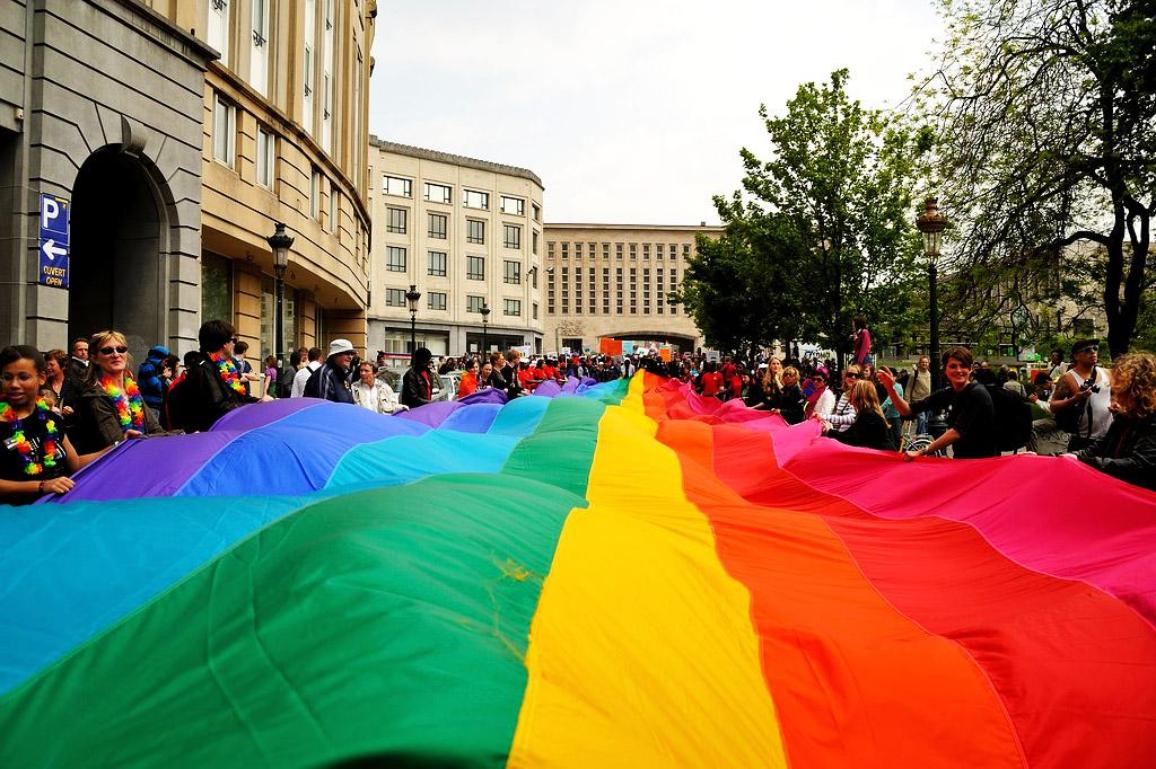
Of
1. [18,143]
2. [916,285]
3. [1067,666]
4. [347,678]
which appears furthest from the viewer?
[916,285]

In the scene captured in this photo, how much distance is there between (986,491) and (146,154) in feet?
48.2

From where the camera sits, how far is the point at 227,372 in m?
7.98

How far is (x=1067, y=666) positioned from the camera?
3.29 metres

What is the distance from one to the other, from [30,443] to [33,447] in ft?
0.11

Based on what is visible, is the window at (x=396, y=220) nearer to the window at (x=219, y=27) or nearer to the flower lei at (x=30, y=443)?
the window at (x=219, y=27)

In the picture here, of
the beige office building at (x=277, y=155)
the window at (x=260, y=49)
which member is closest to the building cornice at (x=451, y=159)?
the beige office building at (x=277, y=155)

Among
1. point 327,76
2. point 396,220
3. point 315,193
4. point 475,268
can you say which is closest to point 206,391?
point 315,193

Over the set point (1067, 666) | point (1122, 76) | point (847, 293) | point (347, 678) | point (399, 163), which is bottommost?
point (1067, 666)

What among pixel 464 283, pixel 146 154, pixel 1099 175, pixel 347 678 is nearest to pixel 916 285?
pixel 1099 175

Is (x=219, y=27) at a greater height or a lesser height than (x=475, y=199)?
lesser

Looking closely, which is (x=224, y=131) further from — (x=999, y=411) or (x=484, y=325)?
(x=484, y=325)

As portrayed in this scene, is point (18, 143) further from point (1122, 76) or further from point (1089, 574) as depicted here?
point (1122, 76)

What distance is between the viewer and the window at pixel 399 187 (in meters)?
64.8

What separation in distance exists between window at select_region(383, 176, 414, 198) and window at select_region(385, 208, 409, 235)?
1.22m
